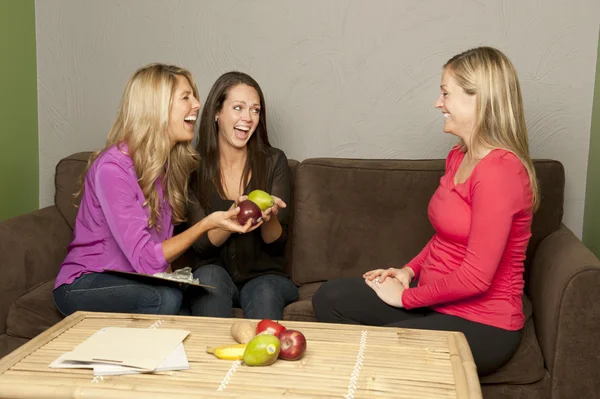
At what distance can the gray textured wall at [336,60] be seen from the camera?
9.43ft

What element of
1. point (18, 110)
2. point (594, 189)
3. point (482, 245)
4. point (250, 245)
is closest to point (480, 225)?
point (482, 245)

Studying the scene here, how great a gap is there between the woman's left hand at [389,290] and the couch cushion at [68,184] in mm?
1288

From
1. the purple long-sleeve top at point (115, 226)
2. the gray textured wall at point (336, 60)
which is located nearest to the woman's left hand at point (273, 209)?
the purple long-sleeve top at point (115, 226)

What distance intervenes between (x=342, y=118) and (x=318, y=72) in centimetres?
22

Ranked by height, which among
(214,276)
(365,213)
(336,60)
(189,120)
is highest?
(336,60)

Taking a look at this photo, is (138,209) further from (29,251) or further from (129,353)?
(129,353)

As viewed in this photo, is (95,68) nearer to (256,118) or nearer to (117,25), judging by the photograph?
(117,25)

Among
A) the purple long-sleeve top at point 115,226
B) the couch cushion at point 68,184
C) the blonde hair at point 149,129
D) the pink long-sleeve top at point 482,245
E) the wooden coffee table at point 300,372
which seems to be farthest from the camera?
the couch cushion at point 68,184

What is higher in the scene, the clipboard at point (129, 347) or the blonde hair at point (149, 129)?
the blonde hair at point (149, 129)

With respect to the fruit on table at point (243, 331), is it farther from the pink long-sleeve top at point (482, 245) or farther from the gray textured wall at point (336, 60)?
the gray textured wall at point (336, 60)

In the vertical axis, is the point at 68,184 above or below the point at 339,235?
above

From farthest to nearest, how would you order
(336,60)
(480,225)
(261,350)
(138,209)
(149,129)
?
(336,60) < (149,129) < (138,209) < (480,225) < (261,350)

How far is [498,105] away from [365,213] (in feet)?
2.68

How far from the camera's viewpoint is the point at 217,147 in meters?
2.70
